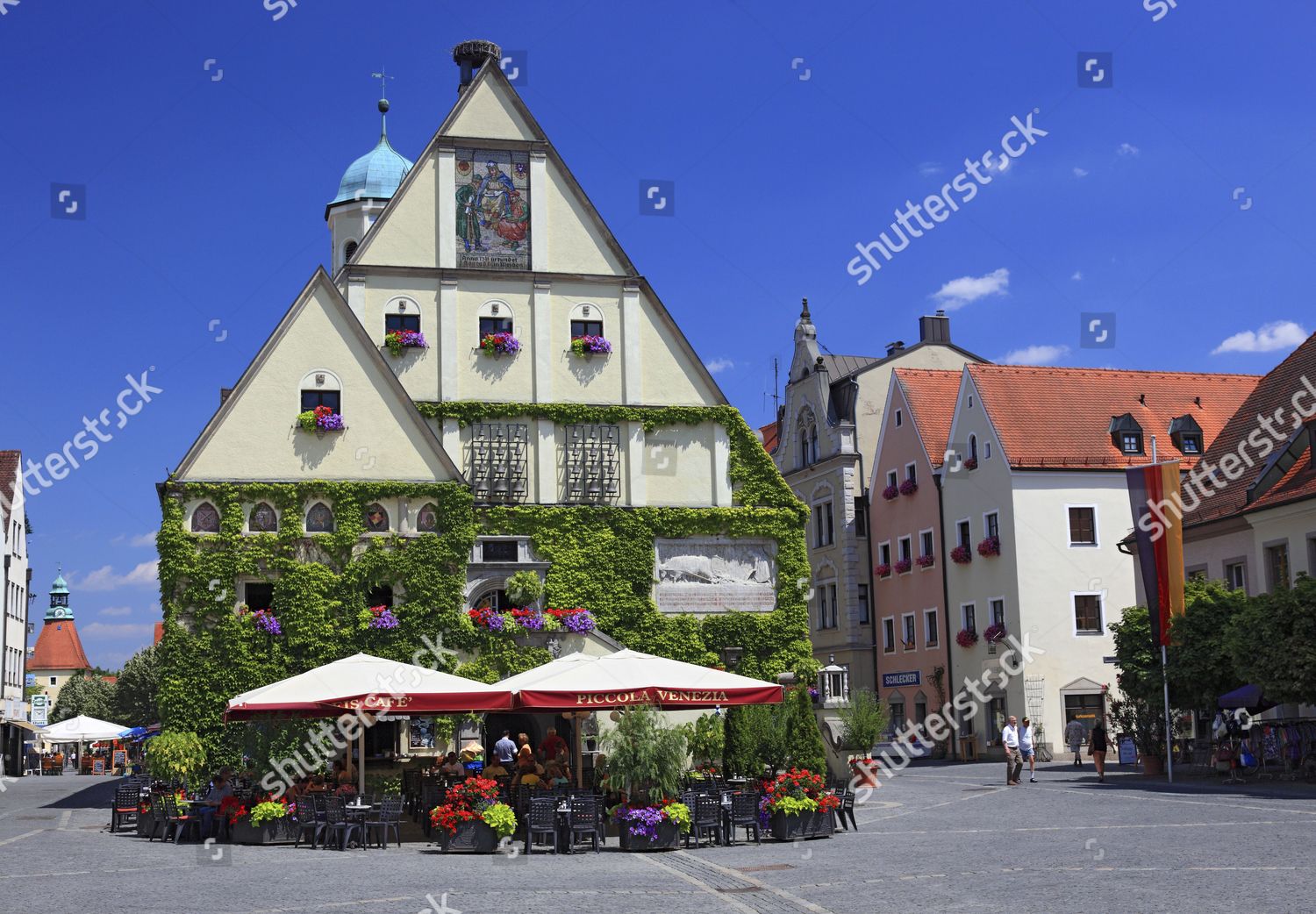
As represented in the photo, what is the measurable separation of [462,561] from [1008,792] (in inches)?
525

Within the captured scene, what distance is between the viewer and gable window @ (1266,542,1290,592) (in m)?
38.0

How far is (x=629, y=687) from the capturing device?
866 inches

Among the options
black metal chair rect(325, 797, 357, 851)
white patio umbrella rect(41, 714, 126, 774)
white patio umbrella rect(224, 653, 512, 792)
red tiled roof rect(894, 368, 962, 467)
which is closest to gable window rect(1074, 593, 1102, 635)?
red tiled roof rect(894, 368, 962, 467)

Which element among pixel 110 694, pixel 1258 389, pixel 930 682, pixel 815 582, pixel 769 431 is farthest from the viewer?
pixel 110 694

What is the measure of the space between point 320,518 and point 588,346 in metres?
8.32

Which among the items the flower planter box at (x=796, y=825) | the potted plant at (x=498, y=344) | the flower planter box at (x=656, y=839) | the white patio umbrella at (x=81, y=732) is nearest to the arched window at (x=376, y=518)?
the potted plant at (x=498, y=344)

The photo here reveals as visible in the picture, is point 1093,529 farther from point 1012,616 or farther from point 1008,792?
point 1008,792

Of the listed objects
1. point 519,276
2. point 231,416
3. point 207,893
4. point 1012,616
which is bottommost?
point 207,893

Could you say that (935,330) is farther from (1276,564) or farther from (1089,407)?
(1276,564)

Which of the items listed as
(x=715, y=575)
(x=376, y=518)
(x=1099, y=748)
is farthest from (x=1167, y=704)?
(x=376, y=518)

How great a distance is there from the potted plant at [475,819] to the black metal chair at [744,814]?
311 centimetres

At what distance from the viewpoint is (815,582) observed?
6494 centimetres

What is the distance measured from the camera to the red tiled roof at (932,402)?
186 feet

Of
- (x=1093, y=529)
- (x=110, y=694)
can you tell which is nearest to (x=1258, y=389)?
(x=1093, y=529)
